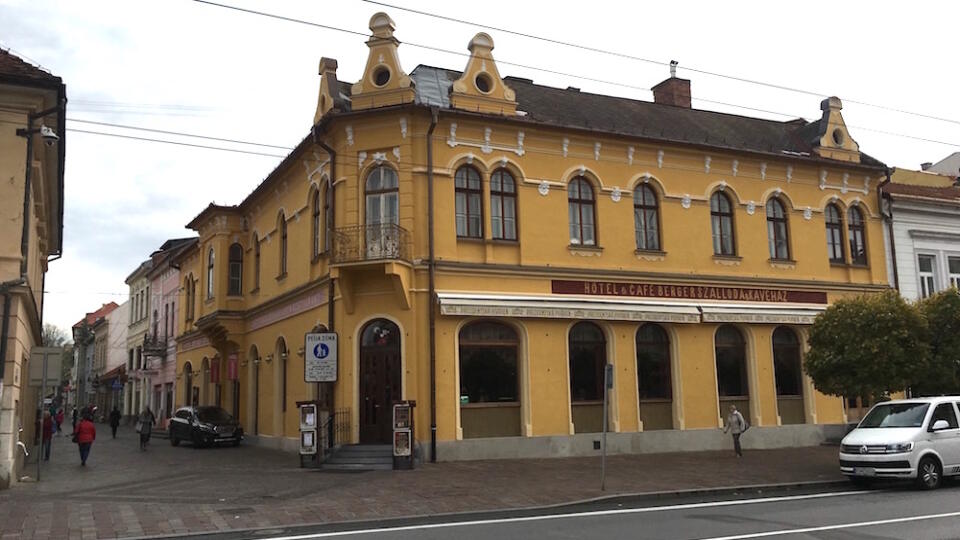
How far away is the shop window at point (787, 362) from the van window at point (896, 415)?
26.4ft

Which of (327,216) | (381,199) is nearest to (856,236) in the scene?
(381,199)

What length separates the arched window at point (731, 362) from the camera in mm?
24484

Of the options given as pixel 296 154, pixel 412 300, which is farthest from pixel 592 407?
pixel 296 154

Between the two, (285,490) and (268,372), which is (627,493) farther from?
(268,372)

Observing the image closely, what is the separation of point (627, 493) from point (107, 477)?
12.0 m

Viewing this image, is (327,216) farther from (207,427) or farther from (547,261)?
(207,427)

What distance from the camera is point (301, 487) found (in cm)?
1592

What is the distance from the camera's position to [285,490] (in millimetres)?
15484

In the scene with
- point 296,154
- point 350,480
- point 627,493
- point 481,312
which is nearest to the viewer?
point 627,493

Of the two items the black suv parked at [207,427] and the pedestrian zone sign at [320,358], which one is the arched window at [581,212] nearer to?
the pedestrian zone sign at [320,358]

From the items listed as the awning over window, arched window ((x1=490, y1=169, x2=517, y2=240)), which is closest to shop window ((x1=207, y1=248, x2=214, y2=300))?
arched window ((x1=490, y1=169, x2=517, y2=240))

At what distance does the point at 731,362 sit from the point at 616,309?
4.90m

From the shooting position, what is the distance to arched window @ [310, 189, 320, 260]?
2380cm

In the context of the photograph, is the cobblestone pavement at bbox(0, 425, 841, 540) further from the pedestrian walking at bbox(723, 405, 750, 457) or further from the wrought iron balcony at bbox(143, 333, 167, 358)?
the wrought iron balcony at bbox(143, 333, 167, 358)
